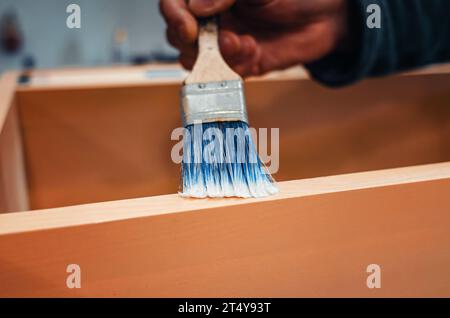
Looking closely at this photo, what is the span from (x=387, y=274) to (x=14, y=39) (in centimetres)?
308

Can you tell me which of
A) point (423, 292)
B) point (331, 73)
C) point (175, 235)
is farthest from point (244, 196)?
point (331, 73)

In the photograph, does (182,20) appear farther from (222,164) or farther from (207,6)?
(222,164)

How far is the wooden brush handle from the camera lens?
514 millimetres

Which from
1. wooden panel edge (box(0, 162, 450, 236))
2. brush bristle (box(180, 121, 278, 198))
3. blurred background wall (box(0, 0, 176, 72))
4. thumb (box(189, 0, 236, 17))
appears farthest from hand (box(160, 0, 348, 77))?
blurred background wall (box(0, 0, 176, 72))

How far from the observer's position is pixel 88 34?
2926 mm

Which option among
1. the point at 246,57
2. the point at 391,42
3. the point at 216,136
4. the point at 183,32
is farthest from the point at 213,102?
the point at 391,42

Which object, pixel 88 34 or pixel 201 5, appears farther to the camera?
pixel 88 34

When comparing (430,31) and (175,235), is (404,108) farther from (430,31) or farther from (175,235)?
(175,235)

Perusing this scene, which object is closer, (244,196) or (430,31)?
(244,196)

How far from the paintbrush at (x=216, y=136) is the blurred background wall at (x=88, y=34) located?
233 centimetres

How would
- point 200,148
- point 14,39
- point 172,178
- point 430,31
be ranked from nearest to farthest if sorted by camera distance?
point 200,148, point 430,31, point 172,178, point 14,39

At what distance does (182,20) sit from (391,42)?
40cm

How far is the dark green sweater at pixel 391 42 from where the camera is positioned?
677 mm
